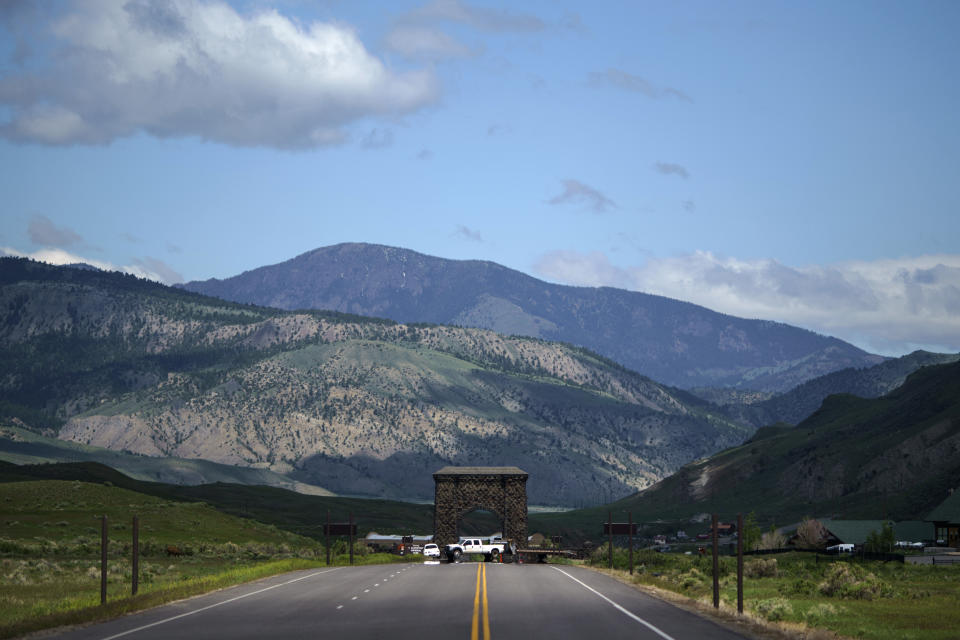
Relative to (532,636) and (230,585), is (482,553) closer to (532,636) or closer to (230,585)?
(230,585)

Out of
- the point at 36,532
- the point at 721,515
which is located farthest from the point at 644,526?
the point at 36,532

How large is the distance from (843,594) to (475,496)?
2104 inches

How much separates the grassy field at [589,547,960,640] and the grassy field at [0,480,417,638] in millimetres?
19269

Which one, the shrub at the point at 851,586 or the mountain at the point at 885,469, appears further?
the mountain at the point at 885,469

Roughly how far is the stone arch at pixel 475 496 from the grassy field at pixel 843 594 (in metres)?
19.3

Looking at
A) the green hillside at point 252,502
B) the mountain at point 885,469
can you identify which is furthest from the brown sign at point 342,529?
the mountain at point 885,469

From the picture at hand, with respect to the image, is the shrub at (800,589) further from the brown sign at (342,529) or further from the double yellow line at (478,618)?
the brown sign at (342,529)

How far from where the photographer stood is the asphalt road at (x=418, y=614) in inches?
1191

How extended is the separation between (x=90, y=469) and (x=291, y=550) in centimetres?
6271

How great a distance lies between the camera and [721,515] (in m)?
194

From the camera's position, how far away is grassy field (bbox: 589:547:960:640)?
1355 inches

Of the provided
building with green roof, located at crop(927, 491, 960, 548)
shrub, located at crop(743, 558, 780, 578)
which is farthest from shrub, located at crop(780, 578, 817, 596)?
building with green roof, located at crop(927, 491, 960, 548)

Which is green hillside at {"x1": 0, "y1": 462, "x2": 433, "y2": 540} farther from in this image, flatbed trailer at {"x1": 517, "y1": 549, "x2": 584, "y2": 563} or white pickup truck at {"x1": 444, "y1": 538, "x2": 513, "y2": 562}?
white pickup truck at {"x1": 444, "y1": 538, "x2": 513, "y2": 562}

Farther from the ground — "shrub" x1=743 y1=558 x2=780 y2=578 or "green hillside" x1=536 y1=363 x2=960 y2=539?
"green hillside" x1=536 y1=363 x2=960 y2=539
